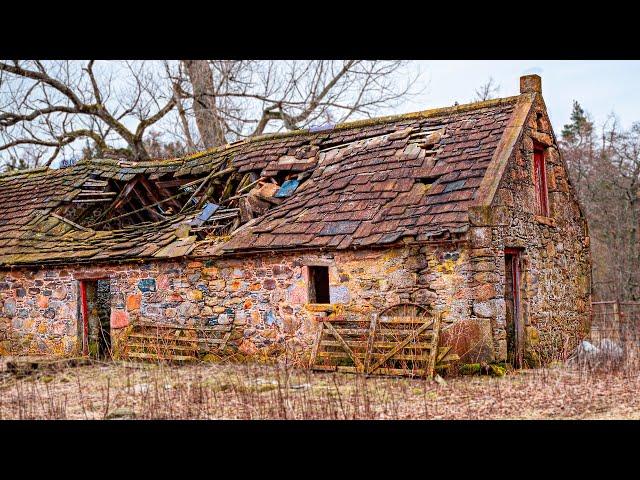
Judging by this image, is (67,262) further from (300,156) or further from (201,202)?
(300,156)

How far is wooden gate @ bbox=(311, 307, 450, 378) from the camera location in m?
10.5

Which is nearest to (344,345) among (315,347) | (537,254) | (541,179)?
(315,347)

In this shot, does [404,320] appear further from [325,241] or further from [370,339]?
[325,241]

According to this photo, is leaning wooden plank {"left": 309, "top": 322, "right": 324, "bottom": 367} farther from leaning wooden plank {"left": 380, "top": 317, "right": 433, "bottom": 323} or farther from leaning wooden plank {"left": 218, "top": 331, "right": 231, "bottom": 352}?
leaning wooden plank {"left": 218, "top": 331, "right": 231, "bottom": 352}

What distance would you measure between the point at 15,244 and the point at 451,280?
9763mm

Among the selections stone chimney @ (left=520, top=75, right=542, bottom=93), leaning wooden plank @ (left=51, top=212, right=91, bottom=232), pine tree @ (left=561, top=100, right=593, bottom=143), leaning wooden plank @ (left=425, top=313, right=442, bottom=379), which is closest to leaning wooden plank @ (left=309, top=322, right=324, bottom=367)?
leaning wooden plank @ (left=425, top=313, right=442, bottom=379)

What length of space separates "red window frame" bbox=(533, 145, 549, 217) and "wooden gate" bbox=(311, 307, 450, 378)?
11.9 ft

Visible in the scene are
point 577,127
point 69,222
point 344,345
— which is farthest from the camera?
point 577,127

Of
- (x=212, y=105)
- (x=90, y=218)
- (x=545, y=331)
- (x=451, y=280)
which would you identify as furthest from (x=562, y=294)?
(x=212, y=105)

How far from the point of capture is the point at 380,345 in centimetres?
1092

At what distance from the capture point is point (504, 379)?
10.2 m

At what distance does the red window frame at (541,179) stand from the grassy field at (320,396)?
339 cm

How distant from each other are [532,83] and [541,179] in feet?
5.69

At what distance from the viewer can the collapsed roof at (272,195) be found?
12039 millimetres
